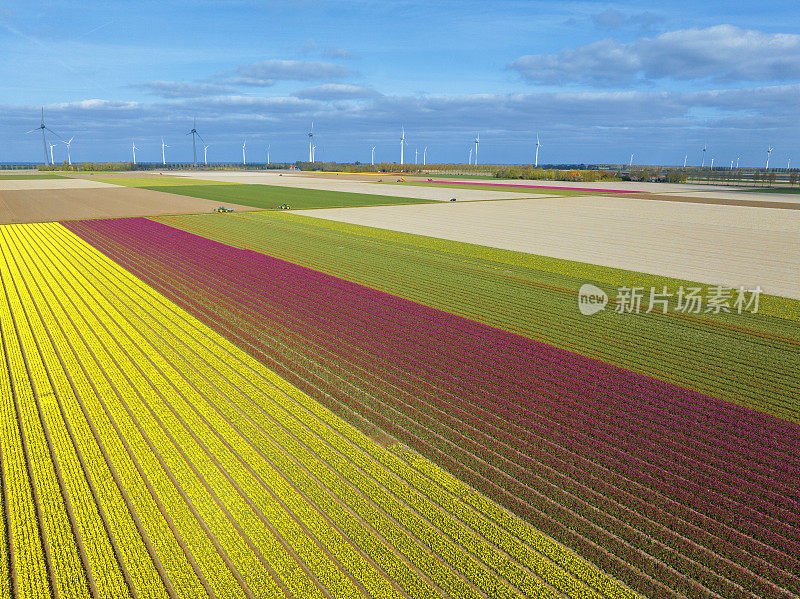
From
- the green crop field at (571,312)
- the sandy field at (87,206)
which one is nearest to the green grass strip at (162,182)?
the sandy field at (87,206)

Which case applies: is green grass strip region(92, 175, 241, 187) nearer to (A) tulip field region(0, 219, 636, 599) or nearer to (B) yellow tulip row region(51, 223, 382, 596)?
(B) yellow tulip row region(51, 223, 382, 596)

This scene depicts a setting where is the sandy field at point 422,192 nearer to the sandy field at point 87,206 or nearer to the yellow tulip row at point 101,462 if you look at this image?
the sandy field at point 87,206

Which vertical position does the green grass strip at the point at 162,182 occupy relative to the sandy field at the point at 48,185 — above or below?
above

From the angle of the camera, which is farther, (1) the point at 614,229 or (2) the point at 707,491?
(1) the point at 614,229

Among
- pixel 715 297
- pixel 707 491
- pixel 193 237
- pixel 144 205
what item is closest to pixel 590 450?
pixel 707 491

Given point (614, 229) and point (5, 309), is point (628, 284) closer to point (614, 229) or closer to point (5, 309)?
point (614, 229)

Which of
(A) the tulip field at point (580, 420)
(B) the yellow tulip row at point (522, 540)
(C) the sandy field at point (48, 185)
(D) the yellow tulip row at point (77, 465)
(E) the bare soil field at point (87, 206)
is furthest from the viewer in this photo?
(C) the sandy field at point (48, 185)
